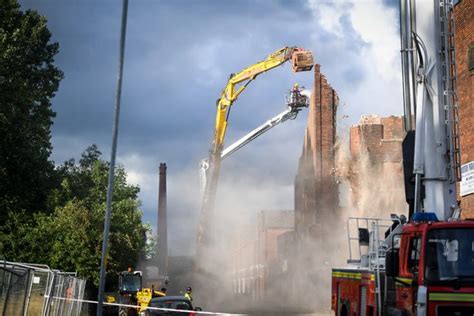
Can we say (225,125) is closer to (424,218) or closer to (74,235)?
(74,235)

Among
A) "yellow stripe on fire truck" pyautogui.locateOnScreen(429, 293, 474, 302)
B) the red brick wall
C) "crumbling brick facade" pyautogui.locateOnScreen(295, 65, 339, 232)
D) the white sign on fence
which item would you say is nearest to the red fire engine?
"yellow stripe on fire truck" pyautogui.locateOnScreen(429, 293, 474, 302)

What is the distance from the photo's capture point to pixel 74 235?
3372 cm

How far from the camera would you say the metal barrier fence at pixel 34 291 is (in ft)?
47.4

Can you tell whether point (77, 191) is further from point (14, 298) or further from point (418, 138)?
point (418, 138)

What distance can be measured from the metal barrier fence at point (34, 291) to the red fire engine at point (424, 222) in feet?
Answer: 20.8

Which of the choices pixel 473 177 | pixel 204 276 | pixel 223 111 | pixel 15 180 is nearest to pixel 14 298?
pixel 473 177

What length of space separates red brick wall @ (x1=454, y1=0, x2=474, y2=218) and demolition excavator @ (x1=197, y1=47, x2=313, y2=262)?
34.2 feet

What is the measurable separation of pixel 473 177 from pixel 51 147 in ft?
76.0

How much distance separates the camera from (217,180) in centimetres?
4016

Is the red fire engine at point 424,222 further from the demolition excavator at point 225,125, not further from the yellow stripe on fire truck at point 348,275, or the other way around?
the demolition excavator at point 225,125

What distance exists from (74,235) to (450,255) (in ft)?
88.5

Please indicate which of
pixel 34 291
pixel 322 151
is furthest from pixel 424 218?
pixel 322 151

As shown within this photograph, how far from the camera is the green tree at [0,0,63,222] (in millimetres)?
31797

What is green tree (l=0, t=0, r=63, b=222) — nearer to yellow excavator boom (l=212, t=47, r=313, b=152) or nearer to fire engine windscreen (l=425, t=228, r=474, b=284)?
yellow excavator boom (l=212, t=47, r=313, b=152)
